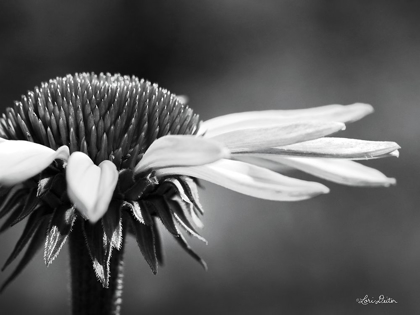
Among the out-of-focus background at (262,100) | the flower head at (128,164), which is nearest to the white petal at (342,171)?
the flower head at (128,164)

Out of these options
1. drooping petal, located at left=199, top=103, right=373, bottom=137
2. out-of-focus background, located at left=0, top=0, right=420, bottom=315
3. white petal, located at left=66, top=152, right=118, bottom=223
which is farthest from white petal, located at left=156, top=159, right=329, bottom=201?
out-of-focus background, located at left=0, top=0, right=420, bottom=315

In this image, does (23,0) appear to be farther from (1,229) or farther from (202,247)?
(1,229)

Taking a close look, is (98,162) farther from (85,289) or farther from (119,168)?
(85,289)

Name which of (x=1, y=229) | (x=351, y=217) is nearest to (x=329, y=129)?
(x=1, y=229)

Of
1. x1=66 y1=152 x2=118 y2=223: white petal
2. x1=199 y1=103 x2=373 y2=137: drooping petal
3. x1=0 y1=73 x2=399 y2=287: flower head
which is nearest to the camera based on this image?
x1=66 y1=152 x2=118 y2=223: white petal

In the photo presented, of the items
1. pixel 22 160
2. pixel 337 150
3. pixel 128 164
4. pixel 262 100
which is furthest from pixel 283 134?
pixel 262 100
